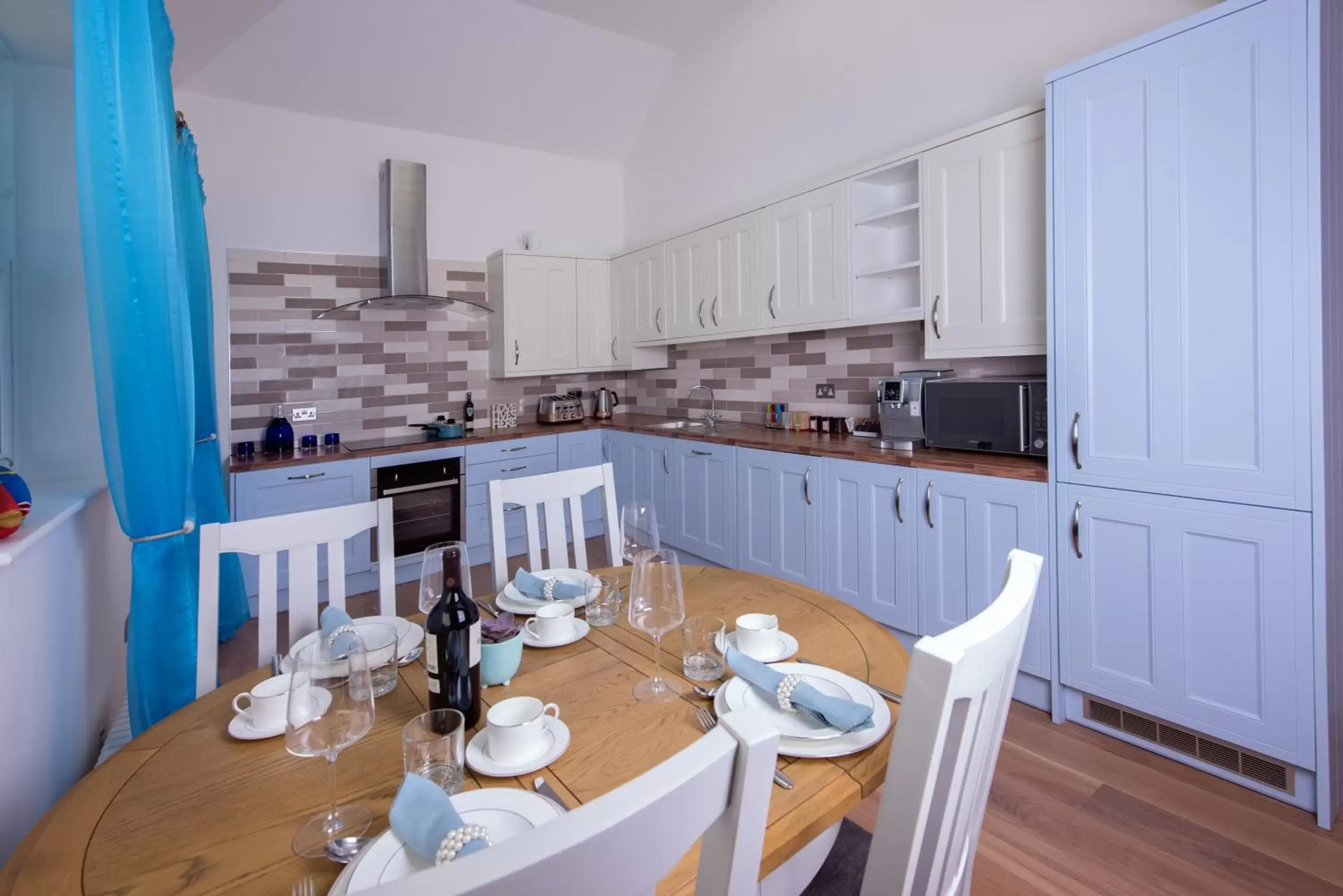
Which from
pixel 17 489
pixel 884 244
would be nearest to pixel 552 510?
pixel 17 489

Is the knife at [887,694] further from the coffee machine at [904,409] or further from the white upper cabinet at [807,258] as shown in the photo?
the white upper cabinet at [807,258]

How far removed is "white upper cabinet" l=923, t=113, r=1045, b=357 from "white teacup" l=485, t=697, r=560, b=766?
7.48 ft

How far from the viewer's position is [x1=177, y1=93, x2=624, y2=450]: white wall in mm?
3785

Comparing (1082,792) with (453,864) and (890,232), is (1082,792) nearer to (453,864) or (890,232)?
(453,864)

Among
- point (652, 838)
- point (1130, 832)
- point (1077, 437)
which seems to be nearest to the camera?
point (652, 838)

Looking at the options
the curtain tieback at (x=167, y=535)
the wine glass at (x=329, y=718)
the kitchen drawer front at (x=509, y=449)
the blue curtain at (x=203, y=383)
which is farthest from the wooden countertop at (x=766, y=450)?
the wine glass at (x=329, y=718)

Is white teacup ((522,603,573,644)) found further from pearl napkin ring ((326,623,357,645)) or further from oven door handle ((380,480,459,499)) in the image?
oven door handle ((380,480,459,499))

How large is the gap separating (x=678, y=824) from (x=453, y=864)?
0.16 m

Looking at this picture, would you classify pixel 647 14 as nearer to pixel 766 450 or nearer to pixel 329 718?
pixel 766 450

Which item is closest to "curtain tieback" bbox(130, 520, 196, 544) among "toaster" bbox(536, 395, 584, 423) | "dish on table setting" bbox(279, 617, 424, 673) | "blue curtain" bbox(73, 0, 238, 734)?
"blue curtain" bbox(73, 0, 238, 734)

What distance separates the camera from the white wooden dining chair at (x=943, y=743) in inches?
24.7

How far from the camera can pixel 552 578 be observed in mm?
1649

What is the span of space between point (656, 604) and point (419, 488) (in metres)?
3.19

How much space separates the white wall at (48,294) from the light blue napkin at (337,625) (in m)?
1.76
